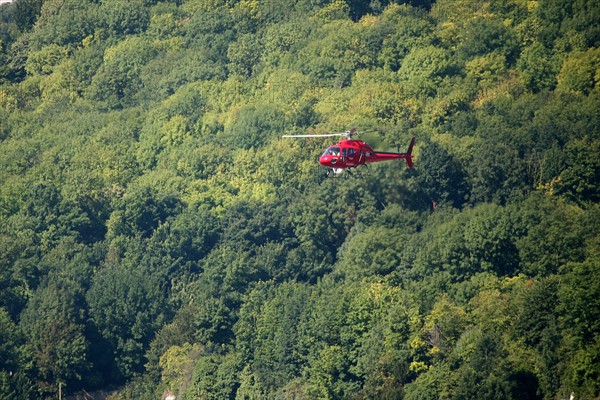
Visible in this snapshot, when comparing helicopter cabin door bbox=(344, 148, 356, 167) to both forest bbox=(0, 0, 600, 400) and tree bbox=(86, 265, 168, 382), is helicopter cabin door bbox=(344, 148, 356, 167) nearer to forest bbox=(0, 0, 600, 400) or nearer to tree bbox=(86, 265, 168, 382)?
forest bbox=(0, 0, 600, 400)

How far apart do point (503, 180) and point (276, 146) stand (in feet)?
75.0

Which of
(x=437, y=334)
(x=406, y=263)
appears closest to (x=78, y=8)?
(x=406, y=263)

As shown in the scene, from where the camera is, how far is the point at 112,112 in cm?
16775

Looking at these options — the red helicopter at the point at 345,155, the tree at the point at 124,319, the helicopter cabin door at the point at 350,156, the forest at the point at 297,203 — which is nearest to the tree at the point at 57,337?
the forest at the point at 297,203

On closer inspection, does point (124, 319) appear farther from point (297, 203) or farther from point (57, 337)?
point (297, 203)

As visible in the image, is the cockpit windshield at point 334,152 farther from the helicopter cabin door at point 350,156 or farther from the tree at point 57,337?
the tree at point 57,337

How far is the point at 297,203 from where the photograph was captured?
450 ft

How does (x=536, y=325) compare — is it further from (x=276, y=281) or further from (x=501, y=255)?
(x=276, y=281)

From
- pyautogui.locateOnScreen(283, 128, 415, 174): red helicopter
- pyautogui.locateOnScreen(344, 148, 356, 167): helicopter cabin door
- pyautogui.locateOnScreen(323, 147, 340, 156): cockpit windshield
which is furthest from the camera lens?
pyautogui.locateOnScreen(344, 148, 356, 167): helicopter cabin door

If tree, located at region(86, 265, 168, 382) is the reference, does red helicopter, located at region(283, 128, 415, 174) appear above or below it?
above

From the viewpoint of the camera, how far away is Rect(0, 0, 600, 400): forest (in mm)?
111375

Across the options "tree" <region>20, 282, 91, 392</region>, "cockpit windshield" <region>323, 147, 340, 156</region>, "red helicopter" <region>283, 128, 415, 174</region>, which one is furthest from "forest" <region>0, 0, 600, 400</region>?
"cockpit windshield" <region>323, 147, 340, 156</region>

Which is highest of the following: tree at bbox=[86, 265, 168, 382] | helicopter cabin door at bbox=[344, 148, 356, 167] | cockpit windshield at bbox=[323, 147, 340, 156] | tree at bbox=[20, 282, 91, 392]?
cockpit windshield at bbox=[323, 147, 340, 156]

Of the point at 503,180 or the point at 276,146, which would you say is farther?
the point at 276,146
